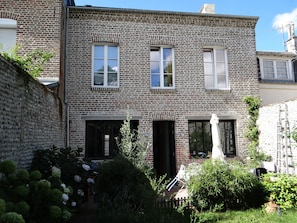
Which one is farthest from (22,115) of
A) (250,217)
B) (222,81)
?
(222,81)

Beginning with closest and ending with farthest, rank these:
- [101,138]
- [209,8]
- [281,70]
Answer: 1. [101,138]
2. [209,8]
3. [281,70]

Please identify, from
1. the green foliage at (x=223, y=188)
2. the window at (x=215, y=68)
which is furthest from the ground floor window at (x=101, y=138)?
the green foliage at (x=223, y=188)

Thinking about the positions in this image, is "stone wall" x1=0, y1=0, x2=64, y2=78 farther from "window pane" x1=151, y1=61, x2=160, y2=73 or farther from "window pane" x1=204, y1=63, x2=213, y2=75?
"window pane" x1=204, y1=63, x2=213, y2=75

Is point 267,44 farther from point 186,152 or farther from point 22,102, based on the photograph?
point 22,102

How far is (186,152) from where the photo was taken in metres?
10.3

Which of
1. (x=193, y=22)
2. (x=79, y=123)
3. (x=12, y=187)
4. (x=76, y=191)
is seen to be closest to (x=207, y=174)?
(x=76, y=191)

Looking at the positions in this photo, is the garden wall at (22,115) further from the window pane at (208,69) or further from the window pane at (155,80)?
the window pane at (208,69)

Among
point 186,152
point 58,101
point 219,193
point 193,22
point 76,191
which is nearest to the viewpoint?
point 76,191

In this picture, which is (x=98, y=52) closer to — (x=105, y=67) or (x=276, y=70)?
(x=105, y=67)

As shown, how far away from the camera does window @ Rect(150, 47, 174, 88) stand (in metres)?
10.8

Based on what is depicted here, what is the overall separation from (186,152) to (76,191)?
5859 mm

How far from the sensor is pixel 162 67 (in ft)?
35.3

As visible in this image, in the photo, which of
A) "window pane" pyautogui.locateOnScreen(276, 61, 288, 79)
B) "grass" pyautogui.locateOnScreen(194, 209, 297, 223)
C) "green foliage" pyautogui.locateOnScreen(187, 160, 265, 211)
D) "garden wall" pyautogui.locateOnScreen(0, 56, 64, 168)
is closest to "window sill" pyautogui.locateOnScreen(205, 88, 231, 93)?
"window pane" pyautogui.locateOnScreen(276, 61, 288, 79)

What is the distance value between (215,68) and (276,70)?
468 centimetres
